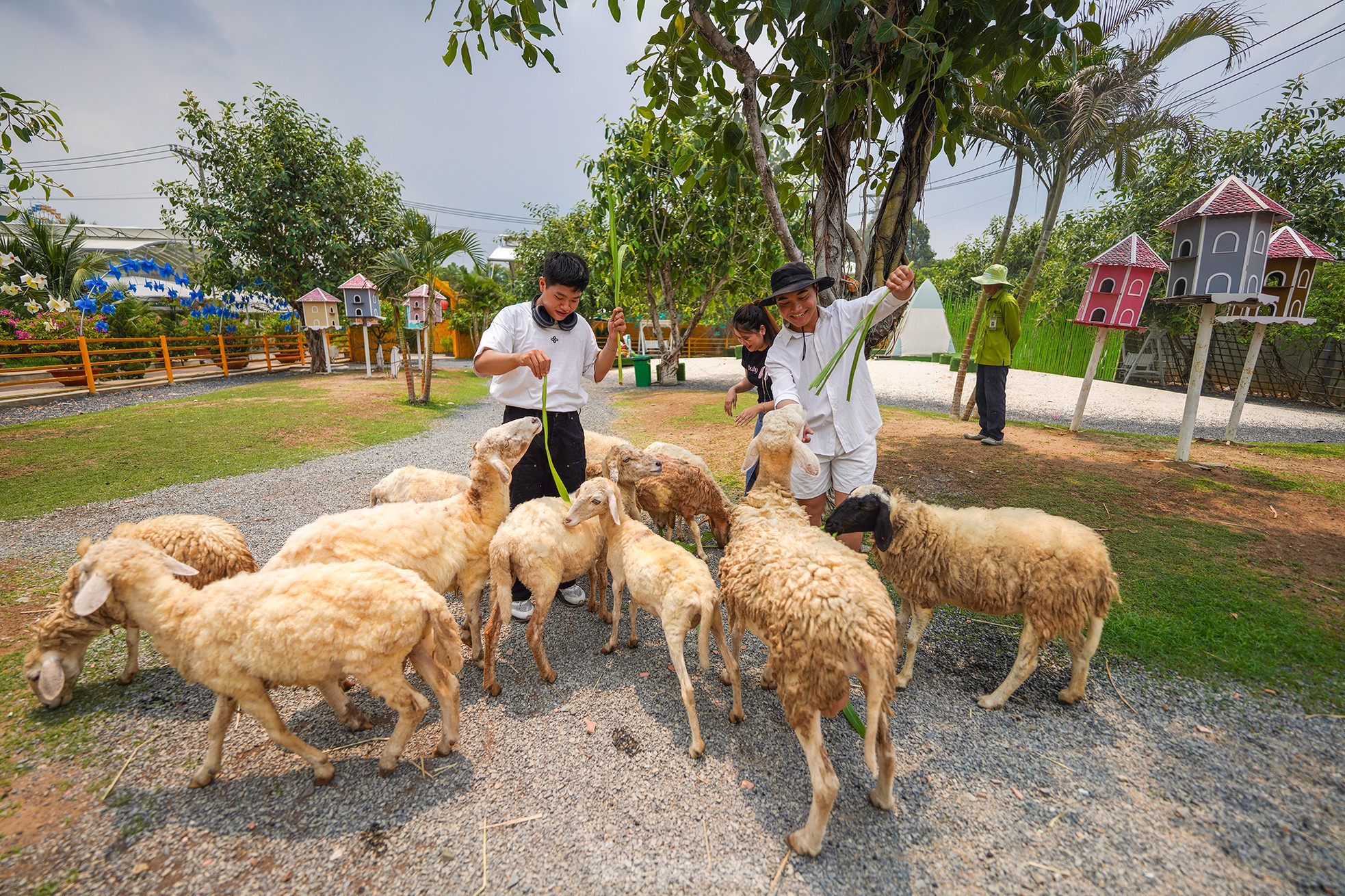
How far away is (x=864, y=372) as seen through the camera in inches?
169

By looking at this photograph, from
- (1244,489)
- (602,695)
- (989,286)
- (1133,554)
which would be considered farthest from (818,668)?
(989,286)

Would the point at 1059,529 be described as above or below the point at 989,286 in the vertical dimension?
below

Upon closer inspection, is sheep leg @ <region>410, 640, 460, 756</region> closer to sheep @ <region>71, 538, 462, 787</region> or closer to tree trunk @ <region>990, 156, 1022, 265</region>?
sheep @ <region>71, 538, 462, 787</region>

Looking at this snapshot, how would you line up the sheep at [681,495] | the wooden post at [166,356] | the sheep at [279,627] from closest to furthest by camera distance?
the sheep at [279,627]
the sheep at [681,495]
the wooden post at [166,356]

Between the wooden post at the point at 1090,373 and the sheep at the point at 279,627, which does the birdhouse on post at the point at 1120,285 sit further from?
the sheep at the point at 279,627

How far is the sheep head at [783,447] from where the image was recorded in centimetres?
385

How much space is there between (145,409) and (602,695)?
634 inches

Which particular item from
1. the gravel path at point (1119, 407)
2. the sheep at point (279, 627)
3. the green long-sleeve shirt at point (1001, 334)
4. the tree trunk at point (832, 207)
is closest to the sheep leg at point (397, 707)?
the sheep at point (279, 627)

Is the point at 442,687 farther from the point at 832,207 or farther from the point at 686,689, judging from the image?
the point at 832,207

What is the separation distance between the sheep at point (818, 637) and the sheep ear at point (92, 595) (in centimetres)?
340

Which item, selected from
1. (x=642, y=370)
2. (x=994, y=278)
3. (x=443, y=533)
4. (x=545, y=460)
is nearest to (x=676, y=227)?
(x=642, y=370)

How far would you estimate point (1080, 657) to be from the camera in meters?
3.44

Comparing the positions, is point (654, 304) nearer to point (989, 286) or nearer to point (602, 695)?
point (989, 286)

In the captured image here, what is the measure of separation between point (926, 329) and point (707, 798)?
31568 millimetres
